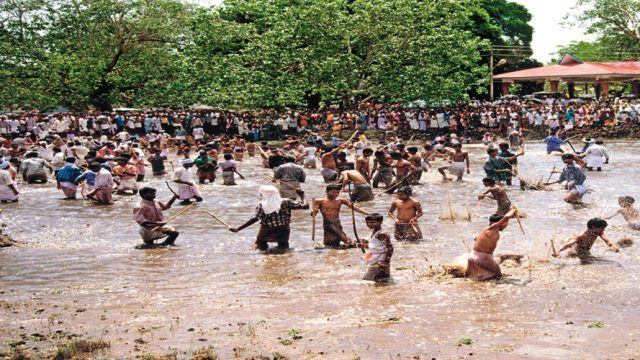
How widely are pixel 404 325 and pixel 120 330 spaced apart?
295cm

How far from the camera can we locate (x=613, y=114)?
112 ft

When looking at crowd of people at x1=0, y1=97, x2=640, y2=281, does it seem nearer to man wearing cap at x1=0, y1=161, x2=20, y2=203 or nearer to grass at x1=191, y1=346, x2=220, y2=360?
man wearing cap at x1=0, y1=161, x2=20, y2=203

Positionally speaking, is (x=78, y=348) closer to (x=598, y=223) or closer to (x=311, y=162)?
(x=598, y=223)

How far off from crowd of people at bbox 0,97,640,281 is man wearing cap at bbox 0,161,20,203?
0.07ft

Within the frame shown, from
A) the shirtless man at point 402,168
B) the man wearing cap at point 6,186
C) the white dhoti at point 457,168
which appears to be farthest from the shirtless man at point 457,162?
the man wearing cap at point 6,186

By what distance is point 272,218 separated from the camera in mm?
11648

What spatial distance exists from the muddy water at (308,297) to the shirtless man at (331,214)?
28cm

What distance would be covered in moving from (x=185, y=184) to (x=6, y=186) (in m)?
4.24

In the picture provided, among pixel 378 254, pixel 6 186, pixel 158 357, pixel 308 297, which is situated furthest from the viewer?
pixel 6 186

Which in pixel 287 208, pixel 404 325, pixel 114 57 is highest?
pixel 114 57

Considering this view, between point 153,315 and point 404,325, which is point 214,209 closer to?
point 153,315

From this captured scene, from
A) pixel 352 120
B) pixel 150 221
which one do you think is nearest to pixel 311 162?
pixel 352 120

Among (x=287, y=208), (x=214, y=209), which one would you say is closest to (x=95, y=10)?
(x=214, y=209)

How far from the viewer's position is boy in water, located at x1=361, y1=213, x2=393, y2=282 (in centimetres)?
977
